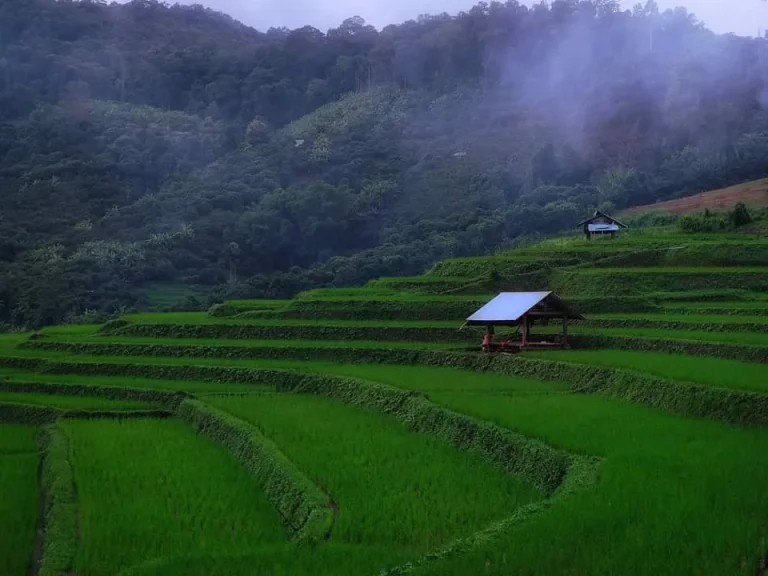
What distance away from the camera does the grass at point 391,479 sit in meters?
7.89

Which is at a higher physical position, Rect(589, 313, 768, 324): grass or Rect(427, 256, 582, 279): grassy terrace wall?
Rect(427, 256, 582, 279): grassy terrace wall

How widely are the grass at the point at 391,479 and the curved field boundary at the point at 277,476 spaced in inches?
7.0

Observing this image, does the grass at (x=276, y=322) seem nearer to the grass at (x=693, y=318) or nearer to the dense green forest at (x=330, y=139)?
the grass at (x=693, y=318)

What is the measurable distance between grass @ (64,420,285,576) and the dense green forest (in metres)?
25.5

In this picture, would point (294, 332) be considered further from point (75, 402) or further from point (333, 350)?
point (75, 402)

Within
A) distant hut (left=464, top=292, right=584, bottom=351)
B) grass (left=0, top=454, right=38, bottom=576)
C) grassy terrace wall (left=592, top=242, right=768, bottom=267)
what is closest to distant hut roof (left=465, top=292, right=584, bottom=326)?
distant hut (left=464, top=292, right=584, bottom=351)

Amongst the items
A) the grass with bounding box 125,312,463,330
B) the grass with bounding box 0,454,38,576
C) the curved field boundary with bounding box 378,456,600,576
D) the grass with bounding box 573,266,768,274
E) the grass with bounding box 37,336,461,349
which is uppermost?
the grass with bounding box 573,266,768,274

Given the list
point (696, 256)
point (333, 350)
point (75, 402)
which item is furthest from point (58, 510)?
point (696, 256)

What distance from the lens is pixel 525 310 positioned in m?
17.4

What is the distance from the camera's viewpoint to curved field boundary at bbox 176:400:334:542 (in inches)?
321

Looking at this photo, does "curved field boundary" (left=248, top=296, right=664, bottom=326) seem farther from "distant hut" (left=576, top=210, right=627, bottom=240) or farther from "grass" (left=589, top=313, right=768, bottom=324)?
"distant hut" (left=576, top=210, right=627, bottom=240)

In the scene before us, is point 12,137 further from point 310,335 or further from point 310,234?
point 310,335

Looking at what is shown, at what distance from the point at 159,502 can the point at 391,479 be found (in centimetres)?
249

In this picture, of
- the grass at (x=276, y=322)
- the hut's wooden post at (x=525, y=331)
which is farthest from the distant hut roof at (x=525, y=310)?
the grass at (x=276, y=322)
